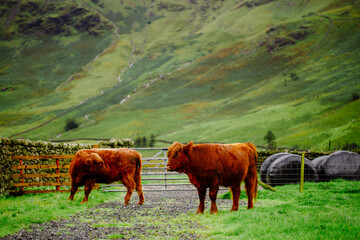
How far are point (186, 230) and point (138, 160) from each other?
5.09 meters

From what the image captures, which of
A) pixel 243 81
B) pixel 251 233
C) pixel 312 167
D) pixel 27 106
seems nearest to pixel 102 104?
pixel 27 106

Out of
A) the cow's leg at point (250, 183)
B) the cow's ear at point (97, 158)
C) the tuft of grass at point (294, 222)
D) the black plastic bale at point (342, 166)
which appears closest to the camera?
the tuft of grass at point (294, 222)

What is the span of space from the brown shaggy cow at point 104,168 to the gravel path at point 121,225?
3.37 ft

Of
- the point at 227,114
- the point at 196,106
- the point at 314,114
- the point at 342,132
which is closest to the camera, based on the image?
the point at 342,132

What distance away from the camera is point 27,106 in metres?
167

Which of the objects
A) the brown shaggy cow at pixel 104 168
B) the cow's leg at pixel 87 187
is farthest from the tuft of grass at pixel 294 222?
the cow's leg at pixel 87 187

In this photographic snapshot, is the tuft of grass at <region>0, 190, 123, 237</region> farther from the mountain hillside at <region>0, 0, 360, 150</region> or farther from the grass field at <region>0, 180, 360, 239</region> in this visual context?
the mountain hillside at <region>0, 0, 360, 150</region>

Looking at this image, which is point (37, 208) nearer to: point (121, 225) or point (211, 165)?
point (121, 225)

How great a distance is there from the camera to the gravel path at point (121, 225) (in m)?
7.61

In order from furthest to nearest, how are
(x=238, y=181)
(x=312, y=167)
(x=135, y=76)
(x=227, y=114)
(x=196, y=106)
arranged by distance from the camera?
1. (x=135, y=76)
2. (x=196, y=106)
3. (x=227, y=114)
4. (x=312, y=167)
5. (x=238, y=181)

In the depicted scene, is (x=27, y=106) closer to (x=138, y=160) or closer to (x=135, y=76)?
(x=135, y=76)

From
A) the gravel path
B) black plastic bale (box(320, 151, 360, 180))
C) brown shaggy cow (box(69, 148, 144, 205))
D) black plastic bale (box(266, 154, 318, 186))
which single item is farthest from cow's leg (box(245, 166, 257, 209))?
black plastic bale (box(320, 151, 360, 180))

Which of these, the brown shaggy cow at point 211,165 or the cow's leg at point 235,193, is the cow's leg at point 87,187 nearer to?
the brown shaggy cow at point 211,165

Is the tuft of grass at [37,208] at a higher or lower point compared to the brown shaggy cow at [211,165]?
lower
